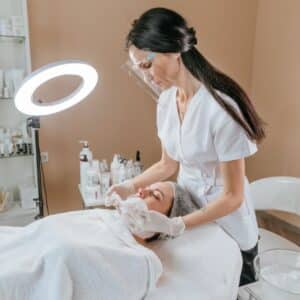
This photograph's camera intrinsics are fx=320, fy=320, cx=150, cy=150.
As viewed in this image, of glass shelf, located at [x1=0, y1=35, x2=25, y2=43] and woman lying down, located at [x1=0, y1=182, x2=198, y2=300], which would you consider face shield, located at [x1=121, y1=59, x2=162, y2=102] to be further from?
glass shelf, located at [x1=0, y1=35, x2=25, y2=43]

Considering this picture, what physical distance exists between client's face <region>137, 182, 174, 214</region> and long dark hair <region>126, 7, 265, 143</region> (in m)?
0.37

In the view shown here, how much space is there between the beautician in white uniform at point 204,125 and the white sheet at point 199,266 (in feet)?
0.17

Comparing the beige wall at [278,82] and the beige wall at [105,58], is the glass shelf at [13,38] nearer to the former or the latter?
the beige wall at [105,58]

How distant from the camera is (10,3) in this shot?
5.97ft

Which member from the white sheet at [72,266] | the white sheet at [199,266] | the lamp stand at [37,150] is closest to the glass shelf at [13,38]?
the lamp stand at [37,150]

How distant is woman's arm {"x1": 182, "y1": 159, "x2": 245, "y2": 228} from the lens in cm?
103

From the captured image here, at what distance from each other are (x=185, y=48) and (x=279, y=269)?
0.78 meters

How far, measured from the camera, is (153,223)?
1.00 metres

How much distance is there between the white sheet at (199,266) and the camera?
885 millimetres

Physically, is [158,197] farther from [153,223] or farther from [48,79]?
[48,79]

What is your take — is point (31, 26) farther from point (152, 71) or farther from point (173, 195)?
point (173, 195)

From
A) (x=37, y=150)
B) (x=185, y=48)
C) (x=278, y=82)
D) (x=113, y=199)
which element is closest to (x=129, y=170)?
(x=37, y=150)

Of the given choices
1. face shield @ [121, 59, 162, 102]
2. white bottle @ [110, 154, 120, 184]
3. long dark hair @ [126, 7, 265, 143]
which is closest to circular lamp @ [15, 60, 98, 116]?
face shield @ [121, 59, 162, 102]

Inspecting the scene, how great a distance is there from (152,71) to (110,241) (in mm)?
562
